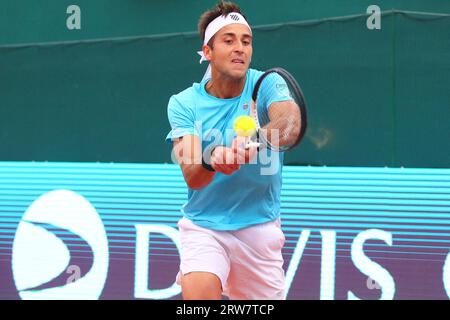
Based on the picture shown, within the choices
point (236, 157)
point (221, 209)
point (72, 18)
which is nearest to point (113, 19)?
point (72, 18)

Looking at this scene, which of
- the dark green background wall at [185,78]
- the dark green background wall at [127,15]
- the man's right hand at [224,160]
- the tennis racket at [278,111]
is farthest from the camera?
the dark green background wall at [127,15]

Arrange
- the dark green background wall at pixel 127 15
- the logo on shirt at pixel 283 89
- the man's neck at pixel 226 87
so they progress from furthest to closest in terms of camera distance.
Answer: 1. the dark green background wall at pixel 127 15
2. the man's neck at pixel 226 87
3. the logo on shirt at pixel 283 89

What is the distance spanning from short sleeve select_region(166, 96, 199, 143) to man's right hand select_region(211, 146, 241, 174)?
1.49ft

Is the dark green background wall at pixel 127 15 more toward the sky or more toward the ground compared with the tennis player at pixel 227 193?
more toward the sky

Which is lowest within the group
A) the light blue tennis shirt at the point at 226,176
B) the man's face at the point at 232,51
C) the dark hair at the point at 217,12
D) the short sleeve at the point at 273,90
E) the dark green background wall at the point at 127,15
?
the light blue tennis shirt at the point at 226,176

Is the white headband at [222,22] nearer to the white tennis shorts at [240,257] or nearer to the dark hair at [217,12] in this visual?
the dark hair at [217,12]

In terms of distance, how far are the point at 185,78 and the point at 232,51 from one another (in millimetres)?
2363

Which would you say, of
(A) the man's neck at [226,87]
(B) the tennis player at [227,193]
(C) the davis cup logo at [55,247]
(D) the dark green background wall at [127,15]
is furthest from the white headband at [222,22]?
(D) the dark green background wall at [127,15]

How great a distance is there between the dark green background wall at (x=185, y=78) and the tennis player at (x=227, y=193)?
1899 millimetres

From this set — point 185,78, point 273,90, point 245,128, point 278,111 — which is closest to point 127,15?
point 185,78

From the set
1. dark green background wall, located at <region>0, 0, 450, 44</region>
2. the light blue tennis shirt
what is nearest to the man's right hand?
the light blue tennis shirt

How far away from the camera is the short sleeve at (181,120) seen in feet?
15.3

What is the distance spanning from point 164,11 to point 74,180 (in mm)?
1666
